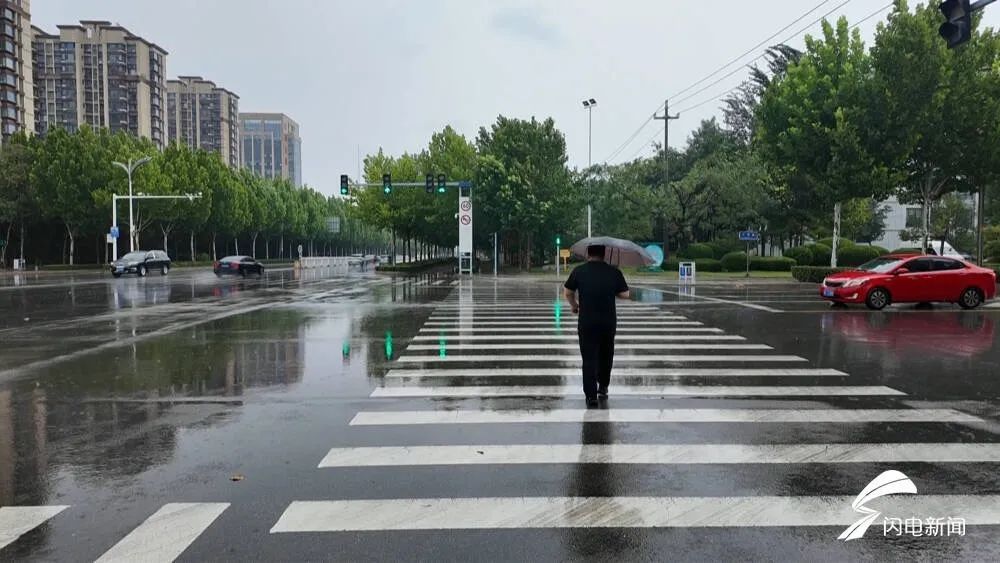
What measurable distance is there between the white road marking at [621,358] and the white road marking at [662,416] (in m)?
3.18

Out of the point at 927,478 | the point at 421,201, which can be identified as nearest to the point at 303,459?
the point at 927,478

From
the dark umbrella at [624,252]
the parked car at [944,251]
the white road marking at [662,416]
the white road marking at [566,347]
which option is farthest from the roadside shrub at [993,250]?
the white road marking at [662,416]

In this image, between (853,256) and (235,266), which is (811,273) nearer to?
(853,256)

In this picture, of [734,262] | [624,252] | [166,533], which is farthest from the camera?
[734,262]

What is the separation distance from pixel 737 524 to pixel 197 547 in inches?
128

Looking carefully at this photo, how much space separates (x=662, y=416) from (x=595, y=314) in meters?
1.24

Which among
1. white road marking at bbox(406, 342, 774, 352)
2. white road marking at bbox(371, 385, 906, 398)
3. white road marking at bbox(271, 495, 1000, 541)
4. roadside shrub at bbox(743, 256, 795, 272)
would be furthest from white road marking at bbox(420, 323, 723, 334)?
roadside shrub at bbox(743, 256, 795, 272)

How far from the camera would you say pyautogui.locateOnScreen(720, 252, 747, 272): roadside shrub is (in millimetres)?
45756

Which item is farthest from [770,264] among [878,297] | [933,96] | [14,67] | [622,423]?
[14,67]

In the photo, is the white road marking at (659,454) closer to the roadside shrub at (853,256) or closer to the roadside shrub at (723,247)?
the roadside shrub at (853,256)

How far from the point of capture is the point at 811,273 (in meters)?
34.3

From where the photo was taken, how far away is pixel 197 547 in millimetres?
4086

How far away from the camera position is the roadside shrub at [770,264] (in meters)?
46.6

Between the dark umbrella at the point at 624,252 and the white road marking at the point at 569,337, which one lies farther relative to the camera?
the dark umbrella at the point at 624,252
